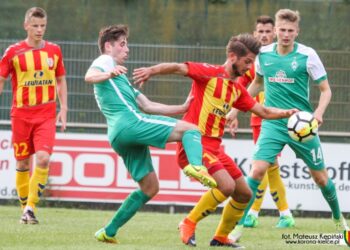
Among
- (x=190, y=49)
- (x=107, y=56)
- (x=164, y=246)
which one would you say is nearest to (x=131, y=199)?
(x=164, y=246)

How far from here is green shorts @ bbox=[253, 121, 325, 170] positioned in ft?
33.8

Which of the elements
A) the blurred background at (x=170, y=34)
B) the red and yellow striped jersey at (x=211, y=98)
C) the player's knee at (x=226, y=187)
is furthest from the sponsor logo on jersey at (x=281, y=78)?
the blurred background at (x=170, y=34)

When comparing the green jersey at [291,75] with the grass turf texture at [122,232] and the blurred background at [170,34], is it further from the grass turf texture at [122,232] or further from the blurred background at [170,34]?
the blurred background at [170,34]

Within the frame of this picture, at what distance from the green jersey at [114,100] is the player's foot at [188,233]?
1128 mm

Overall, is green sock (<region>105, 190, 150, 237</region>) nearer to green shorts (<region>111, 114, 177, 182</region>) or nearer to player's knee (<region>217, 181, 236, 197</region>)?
green shorts (<region>111, 114, 177, 182</region>)

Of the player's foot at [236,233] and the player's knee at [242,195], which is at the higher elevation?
the player's knee at [242,195]

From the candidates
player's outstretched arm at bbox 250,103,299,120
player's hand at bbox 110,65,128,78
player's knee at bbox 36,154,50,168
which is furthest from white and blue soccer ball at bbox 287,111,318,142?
player's knee at bbox 36,154,50,168

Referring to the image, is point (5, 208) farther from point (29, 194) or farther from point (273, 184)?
point (273, 184)

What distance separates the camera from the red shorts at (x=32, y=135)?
11.7 meters

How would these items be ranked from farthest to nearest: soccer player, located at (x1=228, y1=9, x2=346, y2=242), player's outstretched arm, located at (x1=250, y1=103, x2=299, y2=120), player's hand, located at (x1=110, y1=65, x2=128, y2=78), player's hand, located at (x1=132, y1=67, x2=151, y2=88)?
soccer player, located at (x1=228, y1=9, x2=346, y2=242) → player's outstretched arm, located at (x1=250, y1=103, x2=299, y2=120) → player's hand, located at (x1=110, y1=65, x2=128, y2=78) → player's hand, located at (x1=132, y1=67, x2=151, y2=88)

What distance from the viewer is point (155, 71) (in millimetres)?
8656

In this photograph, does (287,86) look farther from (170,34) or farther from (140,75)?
(170,34)

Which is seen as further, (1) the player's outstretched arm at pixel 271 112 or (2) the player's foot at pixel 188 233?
(1) the player's outstretched arm at pixel 271 112

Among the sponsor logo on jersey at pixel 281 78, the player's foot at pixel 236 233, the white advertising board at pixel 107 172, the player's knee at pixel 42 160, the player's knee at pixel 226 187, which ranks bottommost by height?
the white advertising board at pixel 107 172
